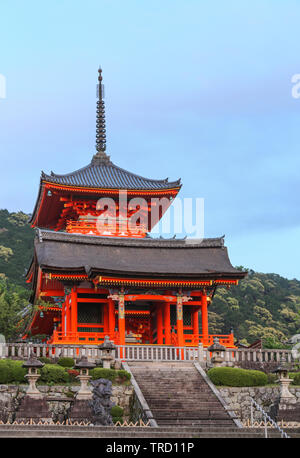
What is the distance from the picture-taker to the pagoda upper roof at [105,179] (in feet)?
153

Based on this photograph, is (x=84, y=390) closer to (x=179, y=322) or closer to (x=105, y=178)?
(x=179, y=322)

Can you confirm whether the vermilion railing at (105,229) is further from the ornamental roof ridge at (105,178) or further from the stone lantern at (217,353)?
the stone lantern at (217,353)

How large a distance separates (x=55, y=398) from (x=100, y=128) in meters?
29.5

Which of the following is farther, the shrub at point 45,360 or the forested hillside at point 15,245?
the forested hillside at point 15,245

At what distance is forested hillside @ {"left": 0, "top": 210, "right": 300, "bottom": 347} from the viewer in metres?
72.3

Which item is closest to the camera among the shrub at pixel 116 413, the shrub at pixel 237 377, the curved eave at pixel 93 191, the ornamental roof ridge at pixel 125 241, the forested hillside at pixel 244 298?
the shrub at pixel 116 413

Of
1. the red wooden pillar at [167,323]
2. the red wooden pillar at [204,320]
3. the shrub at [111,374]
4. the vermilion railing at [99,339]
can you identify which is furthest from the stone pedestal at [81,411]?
the red wooden pillar at [167,323]

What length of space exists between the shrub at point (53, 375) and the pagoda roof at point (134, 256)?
25.2ft

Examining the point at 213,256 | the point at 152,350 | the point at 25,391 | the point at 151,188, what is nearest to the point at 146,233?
the point at 151,188

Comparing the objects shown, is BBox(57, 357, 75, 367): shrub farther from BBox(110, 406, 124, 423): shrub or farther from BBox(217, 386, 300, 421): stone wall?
BBox(217, 386, 300, 421): stone wall

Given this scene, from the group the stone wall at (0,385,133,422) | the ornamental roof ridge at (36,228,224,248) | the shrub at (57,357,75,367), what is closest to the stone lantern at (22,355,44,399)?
the stone wall at (0,385,133,422)
